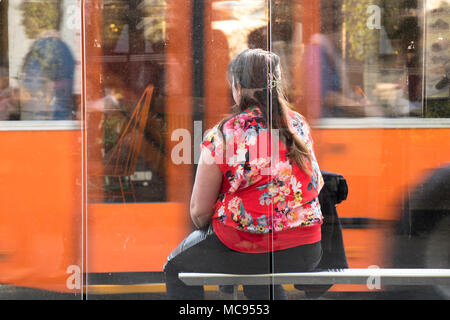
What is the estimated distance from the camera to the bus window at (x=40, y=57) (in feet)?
9.96

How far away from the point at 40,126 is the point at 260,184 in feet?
4.81

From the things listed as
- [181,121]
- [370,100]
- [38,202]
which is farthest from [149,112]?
[370,100]

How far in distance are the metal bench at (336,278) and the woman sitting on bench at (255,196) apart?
11 centimetres

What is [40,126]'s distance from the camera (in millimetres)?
3061

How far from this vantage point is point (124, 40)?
10.00 ft

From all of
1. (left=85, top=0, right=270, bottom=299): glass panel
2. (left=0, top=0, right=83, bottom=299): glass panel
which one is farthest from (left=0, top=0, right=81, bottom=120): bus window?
(left=85, top=0, right=270, bottom=299): glass panel

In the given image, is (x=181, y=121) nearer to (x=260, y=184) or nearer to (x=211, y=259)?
(x=260, y=184)

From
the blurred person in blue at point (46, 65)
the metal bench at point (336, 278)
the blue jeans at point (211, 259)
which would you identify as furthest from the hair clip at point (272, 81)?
the blurred person in blue at point (46, 65)

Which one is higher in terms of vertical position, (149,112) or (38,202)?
(149,112)

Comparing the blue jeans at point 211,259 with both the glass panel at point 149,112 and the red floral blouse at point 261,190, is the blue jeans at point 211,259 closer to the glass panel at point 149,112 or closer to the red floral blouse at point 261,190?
the red floral blouse at point 261,190

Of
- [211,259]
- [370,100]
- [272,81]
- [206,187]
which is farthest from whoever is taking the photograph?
[370,100]

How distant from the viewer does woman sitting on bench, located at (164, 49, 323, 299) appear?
262 cm

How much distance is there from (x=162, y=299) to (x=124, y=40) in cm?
169

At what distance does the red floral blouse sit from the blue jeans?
0.18 feet
